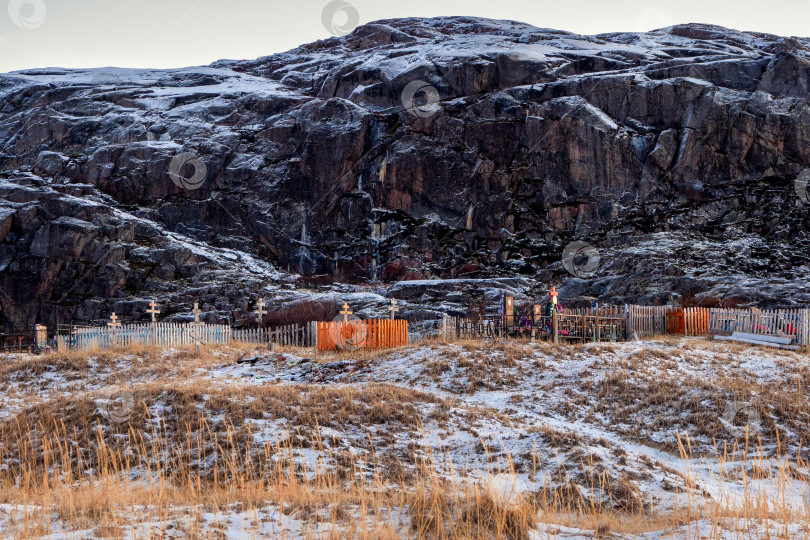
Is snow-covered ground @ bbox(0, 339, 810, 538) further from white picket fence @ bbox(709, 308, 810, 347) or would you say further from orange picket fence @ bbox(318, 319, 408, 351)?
white picket fence @ bbox(709, 308, 810, 347)

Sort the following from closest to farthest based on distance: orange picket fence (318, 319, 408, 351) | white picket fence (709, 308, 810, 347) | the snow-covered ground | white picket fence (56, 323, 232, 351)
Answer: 1. the snow-covered ground
2. white picket fence (709, 308, 810, 347)
3. orange picket fence (318, 319, 408, 351)
4. white picket fence (56, 323, 232, 351)

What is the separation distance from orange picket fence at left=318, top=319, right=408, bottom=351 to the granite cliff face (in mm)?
27509

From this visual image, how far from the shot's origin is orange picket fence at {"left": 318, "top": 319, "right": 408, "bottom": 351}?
23.7 meters

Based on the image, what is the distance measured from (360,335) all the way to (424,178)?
51494 millimetres

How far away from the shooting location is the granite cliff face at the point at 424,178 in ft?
192

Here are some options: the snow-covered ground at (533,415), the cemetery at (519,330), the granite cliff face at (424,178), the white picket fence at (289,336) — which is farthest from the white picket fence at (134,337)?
the granite cliff face at (424,178)

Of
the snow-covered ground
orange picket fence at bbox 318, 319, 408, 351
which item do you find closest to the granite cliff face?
orange picket fence at bbox 318, 319, 408, 351

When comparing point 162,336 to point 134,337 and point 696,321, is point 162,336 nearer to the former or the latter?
point 134,337

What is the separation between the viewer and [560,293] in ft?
165

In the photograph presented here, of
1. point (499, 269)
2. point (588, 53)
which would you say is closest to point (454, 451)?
point (499, 269)

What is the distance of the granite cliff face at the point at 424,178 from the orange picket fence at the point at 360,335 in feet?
90.3

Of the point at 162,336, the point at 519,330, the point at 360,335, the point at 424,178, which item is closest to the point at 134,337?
the point at 162,336

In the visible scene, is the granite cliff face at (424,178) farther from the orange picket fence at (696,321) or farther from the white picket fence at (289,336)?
the orange picket fence at (696,321)

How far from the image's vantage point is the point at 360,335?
23719mm
